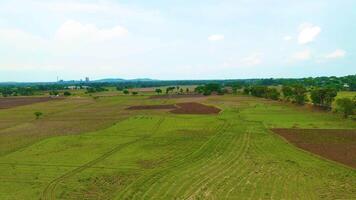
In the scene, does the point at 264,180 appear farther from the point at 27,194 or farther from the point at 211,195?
the point at 27,194

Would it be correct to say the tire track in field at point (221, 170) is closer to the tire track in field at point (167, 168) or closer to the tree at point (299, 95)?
the tire track in field at point (167, 168)

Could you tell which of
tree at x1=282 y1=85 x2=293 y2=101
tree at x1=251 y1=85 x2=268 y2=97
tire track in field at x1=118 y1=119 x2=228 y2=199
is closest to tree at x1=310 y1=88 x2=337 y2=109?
tree at x1=282 y1=85 x2=293 y2=101

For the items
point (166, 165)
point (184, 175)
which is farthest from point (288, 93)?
point (184, 175)

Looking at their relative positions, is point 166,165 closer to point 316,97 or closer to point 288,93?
point 316,97

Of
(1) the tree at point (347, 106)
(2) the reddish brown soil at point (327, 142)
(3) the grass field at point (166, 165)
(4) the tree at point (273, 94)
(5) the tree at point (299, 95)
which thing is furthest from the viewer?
(4) the tree at point (273, 94)

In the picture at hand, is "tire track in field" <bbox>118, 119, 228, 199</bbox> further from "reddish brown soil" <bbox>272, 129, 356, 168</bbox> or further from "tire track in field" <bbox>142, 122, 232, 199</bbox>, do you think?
"reddish brown soil" <bbox>272, 129, 356, 168</bbox>

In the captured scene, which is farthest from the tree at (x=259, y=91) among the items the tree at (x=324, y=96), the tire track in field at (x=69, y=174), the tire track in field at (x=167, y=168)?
the tire track in field at (x=69, y=174)

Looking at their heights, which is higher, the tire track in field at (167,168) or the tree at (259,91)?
the tree at (259,91)
